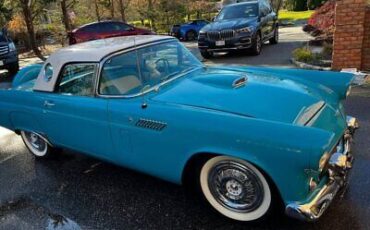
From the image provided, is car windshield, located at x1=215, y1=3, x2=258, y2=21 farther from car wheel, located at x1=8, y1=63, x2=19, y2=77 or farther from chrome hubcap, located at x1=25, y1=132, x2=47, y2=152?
chrome hubcap, located at x1=25, y1=132, x2=47, y2=152

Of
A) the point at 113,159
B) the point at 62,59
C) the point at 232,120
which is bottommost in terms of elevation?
the point at 113,159

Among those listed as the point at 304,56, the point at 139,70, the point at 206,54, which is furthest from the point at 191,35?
the point at 139,70

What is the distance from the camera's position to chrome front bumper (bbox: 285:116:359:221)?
253cm

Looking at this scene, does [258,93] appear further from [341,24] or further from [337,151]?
[341,24]

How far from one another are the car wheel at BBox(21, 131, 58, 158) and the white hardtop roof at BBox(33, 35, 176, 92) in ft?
2.43

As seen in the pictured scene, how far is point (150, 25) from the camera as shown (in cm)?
3130

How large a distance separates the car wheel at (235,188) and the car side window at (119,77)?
1095 mm

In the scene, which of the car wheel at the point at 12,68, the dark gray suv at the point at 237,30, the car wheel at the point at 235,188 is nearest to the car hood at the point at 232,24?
the dark gray suv at the point at 237,30

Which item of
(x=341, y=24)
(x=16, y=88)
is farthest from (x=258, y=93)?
(x=341, y=24)

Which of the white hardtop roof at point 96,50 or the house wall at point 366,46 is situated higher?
the white hardtop roof at point 96,50

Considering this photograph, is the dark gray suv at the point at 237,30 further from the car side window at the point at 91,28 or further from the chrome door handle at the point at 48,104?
the chrome door handle at the point at 48,104

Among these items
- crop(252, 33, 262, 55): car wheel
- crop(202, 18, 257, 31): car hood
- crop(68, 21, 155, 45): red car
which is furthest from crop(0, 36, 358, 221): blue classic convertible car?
crop(68, 21, 155, 45): red car

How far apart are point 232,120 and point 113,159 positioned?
1401mm

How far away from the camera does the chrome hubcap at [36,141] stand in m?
4.70
